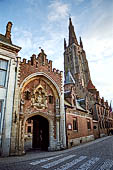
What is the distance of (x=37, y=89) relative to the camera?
1274 centimetres

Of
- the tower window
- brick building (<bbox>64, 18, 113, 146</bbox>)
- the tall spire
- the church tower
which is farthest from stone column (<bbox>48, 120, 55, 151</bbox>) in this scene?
the tall spire

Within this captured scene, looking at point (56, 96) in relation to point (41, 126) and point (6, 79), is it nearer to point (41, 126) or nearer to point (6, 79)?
point (41, 126)

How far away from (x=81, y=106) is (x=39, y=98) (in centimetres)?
1308

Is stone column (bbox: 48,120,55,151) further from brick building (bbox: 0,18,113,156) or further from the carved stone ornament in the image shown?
the carved stone ornament

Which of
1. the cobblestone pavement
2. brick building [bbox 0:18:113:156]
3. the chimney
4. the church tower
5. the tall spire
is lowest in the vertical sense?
the cobblestone pavement

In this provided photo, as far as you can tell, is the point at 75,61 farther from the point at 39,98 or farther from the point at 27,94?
the point at 27,94

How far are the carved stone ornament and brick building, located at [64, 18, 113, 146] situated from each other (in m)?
3.67

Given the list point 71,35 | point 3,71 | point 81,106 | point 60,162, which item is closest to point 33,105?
point 3,71

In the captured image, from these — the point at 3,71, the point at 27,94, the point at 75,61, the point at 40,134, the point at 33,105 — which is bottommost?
the point at 40,134

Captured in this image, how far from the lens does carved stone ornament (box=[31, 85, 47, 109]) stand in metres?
12.2

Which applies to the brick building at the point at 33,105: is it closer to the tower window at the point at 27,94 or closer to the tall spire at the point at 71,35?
the tower window at the point at 27,94

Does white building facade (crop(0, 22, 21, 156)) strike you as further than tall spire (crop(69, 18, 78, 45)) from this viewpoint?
No

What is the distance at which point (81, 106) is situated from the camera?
23.2m

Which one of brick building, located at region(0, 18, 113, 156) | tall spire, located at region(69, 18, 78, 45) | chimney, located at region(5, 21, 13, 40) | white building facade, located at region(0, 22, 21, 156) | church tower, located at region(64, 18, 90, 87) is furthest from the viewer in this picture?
tall spire, located at region(69, 18, 78, 45)
